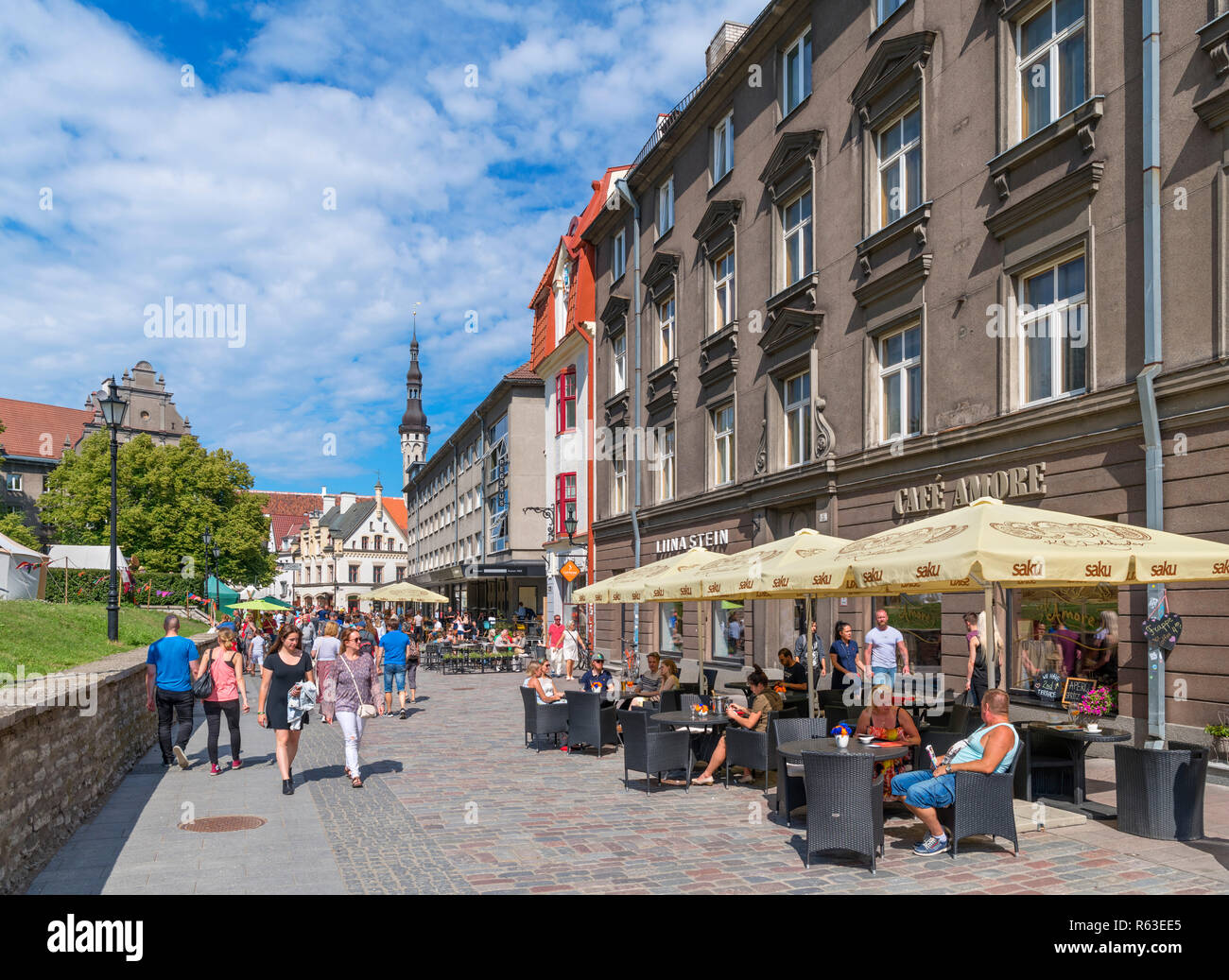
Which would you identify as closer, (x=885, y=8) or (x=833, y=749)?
(x=833, y=749)

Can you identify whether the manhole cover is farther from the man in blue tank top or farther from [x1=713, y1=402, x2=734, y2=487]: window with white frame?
[x1=713, y1=402, x2=734, y2=487]: window with white frame

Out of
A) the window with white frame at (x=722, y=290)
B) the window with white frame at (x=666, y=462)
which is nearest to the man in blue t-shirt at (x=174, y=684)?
the window with white frame at (x=722, y=290)

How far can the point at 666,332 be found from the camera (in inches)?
1095

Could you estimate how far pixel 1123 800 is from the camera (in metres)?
8.19

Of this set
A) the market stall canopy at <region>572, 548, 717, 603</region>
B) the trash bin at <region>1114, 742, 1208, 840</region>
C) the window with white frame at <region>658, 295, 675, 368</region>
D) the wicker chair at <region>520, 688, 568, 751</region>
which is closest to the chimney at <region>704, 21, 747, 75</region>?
the window with white frame at <region>658, 295, 675, 368</region>

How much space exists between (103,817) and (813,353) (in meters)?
14.4

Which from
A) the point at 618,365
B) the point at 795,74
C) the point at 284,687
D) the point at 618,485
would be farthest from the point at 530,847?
the point at 618,365

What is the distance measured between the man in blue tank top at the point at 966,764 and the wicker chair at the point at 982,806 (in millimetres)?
89

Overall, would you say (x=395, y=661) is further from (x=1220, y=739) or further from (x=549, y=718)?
(x=1220, y=739)

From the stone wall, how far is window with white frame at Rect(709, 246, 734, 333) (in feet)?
52.2

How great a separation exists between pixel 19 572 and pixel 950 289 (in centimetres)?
2396

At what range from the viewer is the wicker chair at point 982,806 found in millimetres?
7367

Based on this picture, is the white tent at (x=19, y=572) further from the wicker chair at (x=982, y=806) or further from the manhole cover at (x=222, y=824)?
the wicker chair at (x=982, y=806)

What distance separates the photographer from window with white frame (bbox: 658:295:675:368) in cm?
2731
